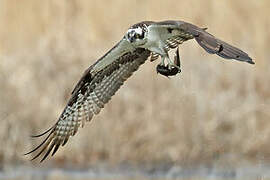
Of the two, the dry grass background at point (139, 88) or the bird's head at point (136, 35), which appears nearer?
the bird's head at point (136, 35)

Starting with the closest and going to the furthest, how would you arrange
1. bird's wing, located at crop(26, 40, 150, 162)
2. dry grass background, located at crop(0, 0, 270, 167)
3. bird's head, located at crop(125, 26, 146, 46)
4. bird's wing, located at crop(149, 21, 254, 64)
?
bird's wing, located at crop(149, 21, 254, 64) → bird's head, located at crop(125, 26, 146, 46) → bird's wing, located at crop(26, 40, 150, 162) → dry grass background, located at crop(0, 0, 270, 167)

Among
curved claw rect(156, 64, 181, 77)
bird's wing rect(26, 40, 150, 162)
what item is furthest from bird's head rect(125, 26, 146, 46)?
bird's wing rect(26, 40, 150, 162)

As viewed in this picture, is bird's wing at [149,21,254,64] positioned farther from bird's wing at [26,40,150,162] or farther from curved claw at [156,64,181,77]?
bird's wing at [26,40,150,162]

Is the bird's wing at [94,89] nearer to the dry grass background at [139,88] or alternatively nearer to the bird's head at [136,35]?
the bird's head at [136,35]

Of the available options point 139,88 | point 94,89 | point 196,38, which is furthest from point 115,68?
point 139,88

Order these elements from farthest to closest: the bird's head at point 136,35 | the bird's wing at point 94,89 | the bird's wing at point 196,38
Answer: the bird's wing at point 94,89
the bird's head at point 136,35
the bird's wing at point 196,38

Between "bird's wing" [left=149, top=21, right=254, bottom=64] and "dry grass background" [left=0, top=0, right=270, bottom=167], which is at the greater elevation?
"dry grass background" [left=0, top=0, right=270, bottom=167]

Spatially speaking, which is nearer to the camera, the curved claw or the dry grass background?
the curved claw

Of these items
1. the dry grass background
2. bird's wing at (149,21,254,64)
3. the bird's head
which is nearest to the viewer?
bird's wing at (149,21,254,64)

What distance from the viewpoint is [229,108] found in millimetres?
14555

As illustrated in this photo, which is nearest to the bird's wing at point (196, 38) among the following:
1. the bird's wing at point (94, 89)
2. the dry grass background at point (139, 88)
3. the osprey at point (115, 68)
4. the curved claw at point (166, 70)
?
the osprey at point (115, 68)

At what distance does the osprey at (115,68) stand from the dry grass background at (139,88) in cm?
253

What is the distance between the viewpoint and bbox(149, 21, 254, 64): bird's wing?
9.28 meters

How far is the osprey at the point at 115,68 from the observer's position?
10.5 metres
